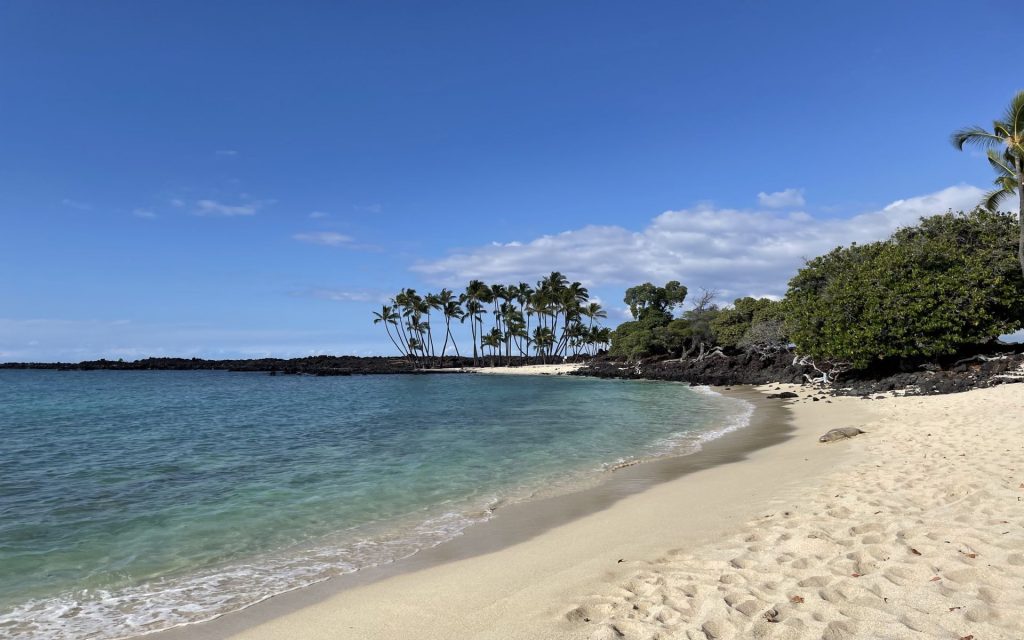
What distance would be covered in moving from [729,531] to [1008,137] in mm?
28852

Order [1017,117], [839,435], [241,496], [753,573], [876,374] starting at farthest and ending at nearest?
[876,374]
[1017,117]
[839,435]
[241,496]
[753,573]

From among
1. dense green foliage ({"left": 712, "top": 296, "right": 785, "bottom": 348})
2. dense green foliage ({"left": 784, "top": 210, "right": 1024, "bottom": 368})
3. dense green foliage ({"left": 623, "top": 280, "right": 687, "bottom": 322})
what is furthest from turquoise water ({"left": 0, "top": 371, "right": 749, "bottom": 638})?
dense green foliage ({"left": 623, "top": 280, "right": 687, "bottom": 322})

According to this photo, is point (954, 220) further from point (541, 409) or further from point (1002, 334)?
point (541, 409)

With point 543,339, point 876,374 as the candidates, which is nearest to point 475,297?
point 543,339

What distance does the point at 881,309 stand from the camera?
29.4 metres

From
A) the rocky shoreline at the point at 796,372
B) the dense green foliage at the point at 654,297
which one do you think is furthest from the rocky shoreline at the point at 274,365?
the dense green foliage at the point at 654,297

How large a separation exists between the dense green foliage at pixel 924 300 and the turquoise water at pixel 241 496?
37.4ft

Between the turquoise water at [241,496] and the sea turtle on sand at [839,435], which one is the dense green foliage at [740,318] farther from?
the sea turtle on sand at [839,435]

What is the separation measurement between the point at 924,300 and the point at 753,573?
30.3 m

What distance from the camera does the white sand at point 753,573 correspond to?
4234 millimetres

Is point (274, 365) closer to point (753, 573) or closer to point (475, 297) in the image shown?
point (475, 297)

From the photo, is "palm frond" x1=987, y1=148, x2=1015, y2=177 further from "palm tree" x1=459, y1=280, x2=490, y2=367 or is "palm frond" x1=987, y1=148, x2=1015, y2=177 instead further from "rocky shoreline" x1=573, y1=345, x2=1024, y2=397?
"palm tree" x1=459, y1=280, x2=490, y2=367

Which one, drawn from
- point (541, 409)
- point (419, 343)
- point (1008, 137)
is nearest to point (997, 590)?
point (541, 409)

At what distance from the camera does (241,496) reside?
422 inches
